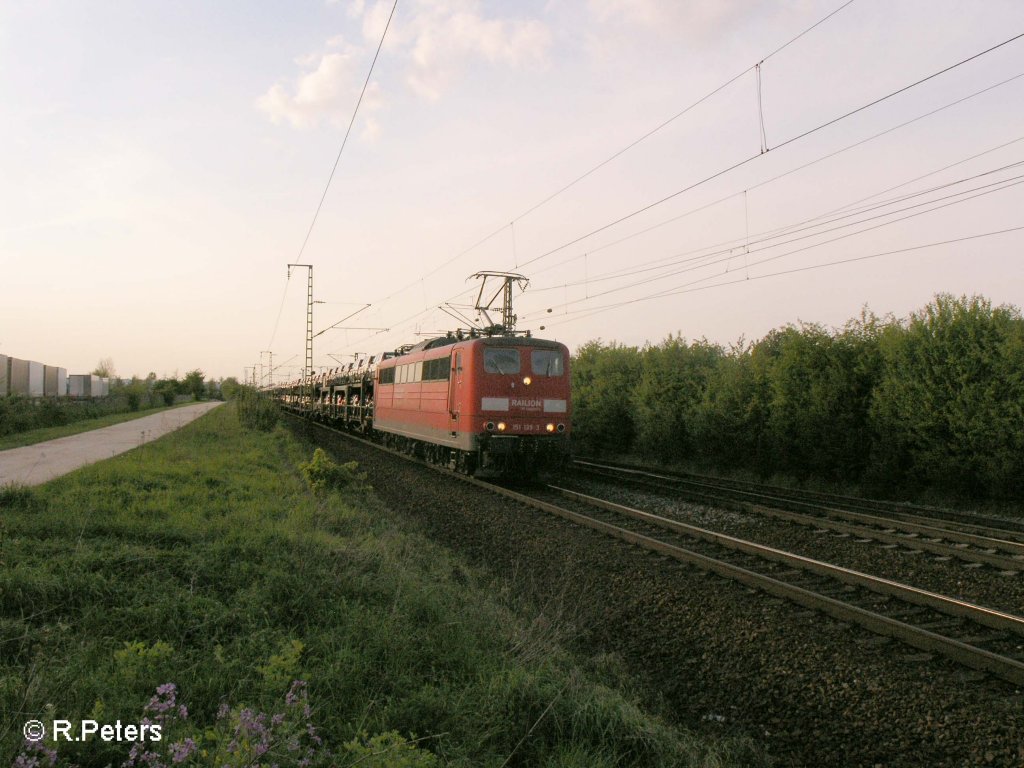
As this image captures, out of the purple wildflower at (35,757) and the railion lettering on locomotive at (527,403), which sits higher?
the railion lettering on locomotive at (527,403)

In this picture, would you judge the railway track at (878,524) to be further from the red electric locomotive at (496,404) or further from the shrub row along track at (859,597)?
the red electric locomotive at (496,404)

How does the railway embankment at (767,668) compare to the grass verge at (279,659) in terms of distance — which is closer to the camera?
the grass verge at (279,659)

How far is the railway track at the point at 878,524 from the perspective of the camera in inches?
322

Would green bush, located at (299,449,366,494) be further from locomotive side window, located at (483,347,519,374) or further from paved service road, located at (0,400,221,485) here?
paved service road, located at (0,400,221,485)

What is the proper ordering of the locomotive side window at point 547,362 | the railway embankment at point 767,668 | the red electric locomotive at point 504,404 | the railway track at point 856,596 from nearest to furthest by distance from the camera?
1. the railway embankment at point 767,668
2. the railway track at point 856,596
3. the red electric locomotive at point 504,404
4. the locomotive side window at point 547,362

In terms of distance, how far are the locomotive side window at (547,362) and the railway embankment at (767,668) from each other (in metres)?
6.66

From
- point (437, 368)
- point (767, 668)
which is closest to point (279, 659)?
point (767, 668)

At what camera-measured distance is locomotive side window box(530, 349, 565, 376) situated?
48.9ft

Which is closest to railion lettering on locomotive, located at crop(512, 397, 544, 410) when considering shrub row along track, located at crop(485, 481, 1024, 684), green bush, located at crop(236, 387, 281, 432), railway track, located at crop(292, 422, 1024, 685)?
railway track, located at crop(292, 422, 1024, 685)

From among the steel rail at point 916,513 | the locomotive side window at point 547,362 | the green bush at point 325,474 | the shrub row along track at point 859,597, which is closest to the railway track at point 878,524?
the steel rail at point 916,513

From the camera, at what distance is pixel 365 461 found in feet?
64.5

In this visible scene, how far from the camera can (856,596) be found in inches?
264

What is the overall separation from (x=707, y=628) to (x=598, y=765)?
2.90 meters

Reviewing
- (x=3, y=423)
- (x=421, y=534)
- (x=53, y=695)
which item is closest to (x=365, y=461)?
(x=421, y=534)
